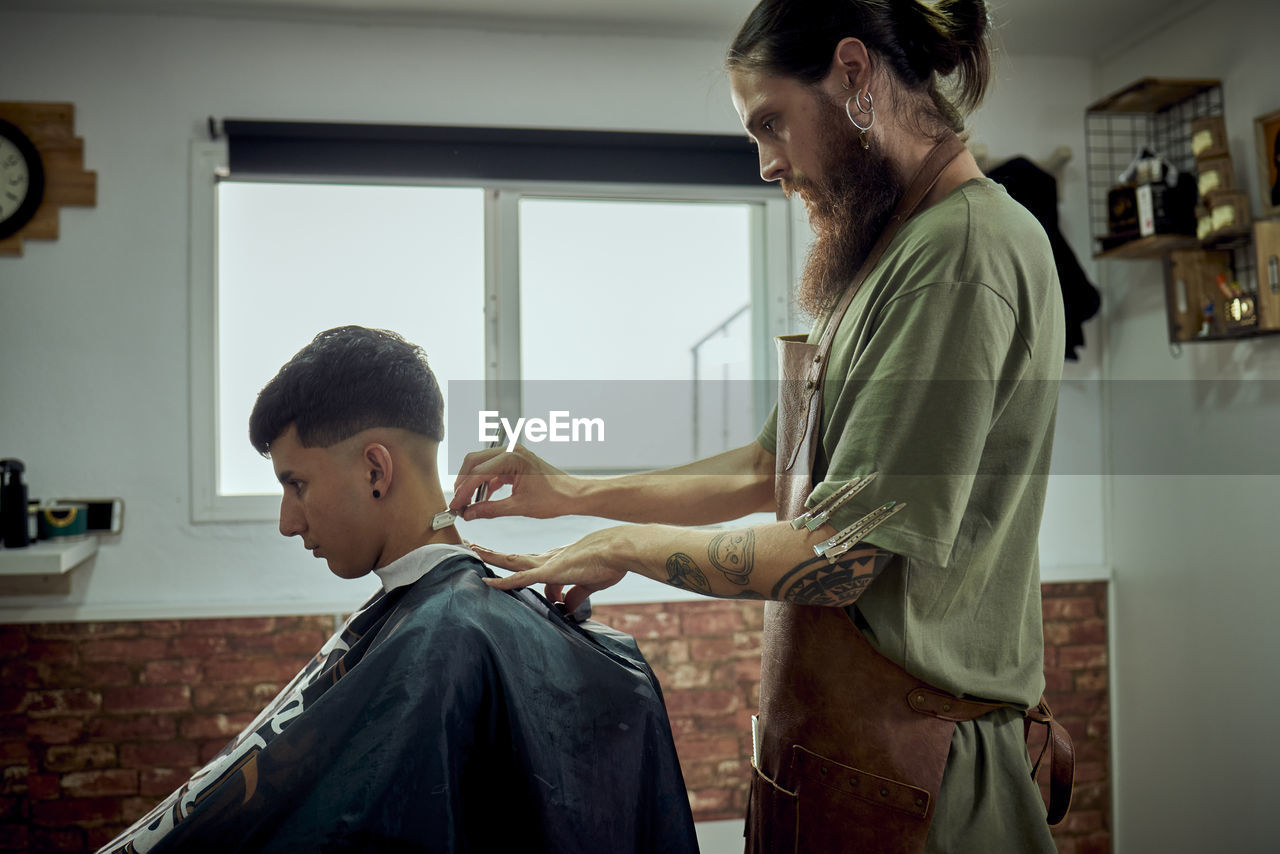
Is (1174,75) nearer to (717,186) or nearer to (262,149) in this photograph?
(717,186)

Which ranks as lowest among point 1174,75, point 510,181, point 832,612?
point 832,612

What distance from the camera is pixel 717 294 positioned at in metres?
3.33

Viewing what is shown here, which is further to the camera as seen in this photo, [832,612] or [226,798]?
[832,612]

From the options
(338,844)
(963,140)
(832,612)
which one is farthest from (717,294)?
(338,844)

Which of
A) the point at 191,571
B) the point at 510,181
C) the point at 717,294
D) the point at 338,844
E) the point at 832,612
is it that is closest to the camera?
the point at 338,844

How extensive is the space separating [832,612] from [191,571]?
2518 mm

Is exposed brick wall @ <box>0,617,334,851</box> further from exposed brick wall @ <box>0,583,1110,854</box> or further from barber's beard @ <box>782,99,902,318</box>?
barber's beard @ <box>782,99,902,318</box>

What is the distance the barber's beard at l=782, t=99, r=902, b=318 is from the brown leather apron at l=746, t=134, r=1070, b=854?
35mm

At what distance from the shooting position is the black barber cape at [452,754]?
1.07 m

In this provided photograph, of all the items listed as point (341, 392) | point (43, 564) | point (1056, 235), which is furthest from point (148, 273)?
point (1056, 235)

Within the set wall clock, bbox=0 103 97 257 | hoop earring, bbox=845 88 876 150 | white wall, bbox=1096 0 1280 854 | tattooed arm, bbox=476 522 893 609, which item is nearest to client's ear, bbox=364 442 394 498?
tattooed arm, bbox=476 522 893 609

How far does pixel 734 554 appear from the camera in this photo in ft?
3.68

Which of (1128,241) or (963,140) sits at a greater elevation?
(1128,241)

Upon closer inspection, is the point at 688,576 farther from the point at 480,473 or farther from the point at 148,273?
the point at 148,273
